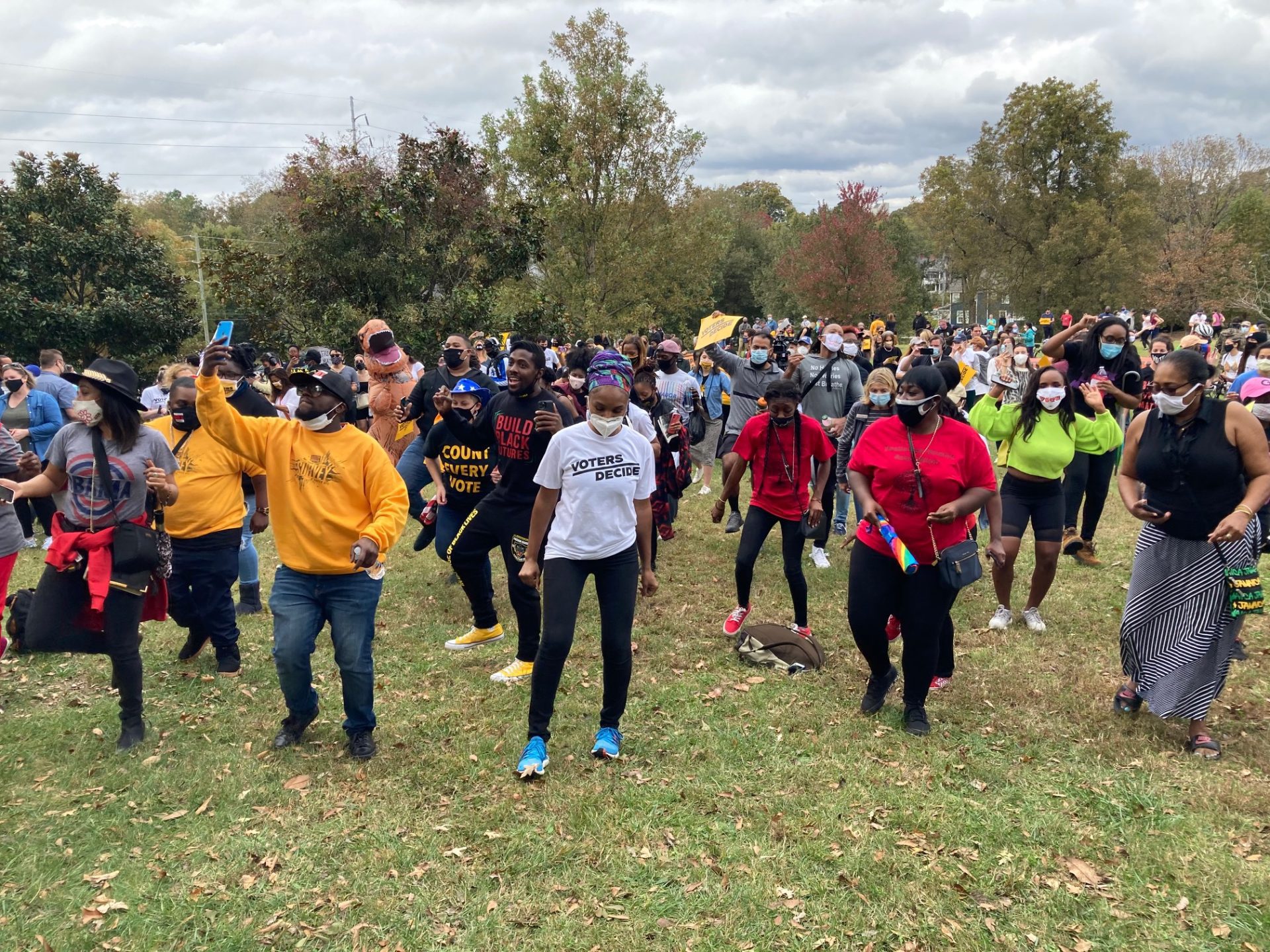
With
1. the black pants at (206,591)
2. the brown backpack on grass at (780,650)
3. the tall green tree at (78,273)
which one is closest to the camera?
the black pants at (206,591)

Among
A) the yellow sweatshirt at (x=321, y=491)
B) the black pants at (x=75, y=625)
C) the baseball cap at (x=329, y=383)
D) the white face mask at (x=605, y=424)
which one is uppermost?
the baseball cap at (x=329, y=383)

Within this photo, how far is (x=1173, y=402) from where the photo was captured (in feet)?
15.2

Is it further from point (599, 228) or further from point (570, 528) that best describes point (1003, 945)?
point (599, 228)

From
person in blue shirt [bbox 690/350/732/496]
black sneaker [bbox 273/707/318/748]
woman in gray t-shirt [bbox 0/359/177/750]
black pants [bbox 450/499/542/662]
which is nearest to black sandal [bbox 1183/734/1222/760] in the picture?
black pants [bbox 450/499/542/662]

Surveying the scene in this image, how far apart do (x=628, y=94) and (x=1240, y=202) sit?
35594 millimetres

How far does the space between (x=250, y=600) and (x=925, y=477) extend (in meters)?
5.91

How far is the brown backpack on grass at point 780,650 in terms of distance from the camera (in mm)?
6070

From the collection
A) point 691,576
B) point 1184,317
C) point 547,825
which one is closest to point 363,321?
point 691,576

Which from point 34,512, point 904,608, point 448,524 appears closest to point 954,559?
point 904,608

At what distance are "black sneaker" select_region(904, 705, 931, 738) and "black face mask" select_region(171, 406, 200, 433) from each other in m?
5.21

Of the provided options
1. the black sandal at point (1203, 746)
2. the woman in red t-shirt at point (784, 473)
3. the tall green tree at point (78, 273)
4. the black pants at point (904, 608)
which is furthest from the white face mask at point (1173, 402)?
the tall green tree at point (78, 273)

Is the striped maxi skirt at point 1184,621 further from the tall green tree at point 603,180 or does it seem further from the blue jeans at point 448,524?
the tall green tree at point 603,180

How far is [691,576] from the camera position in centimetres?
834

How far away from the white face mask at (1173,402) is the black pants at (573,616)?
3179 millimetres
